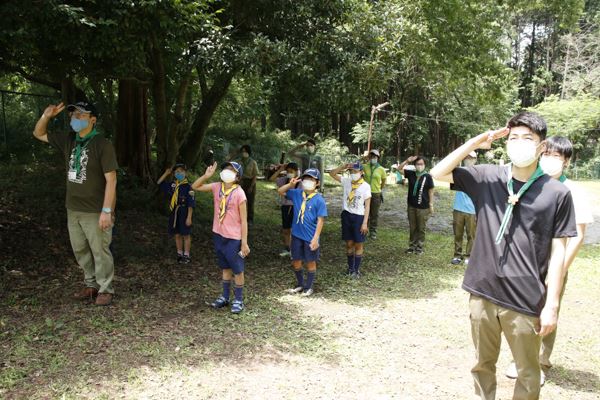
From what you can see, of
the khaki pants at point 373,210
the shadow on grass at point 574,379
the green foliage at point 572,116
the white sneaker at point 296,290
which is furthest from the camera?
the green foliage at point 572,116

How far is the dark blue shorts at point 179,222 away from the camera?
7.79 metres

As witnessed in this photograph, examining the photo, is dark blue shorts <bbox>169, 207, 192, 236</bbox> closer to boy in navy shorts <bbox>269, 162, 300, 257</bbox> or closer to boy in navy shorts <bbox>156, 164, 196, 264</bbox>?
boy in navy shorts <bbox>156, 164, 196, 264</bbox>

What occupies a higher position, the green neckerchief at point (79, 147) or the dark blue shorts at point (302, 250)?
the green neckerchief at point (79, 147)

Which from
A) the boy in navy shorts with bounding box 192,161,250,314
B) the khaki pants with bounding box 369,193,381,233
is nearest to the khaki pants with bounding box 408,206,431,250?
the khaki pants with bounding box 369,193,381,233

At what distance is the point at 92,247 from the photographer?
5.61 m

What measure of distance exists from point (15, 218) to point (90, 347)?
4.98 m

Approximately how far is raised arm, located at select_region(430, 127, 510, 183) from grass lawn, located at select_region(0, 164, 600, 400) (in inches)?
77.3

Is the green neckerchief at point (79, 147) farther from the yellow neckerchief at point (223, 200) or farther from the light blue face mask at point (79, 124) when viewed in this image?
the yellow neckerchief at point (223, 200)

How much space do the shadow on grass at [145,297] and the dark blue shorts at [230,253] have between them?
578mm

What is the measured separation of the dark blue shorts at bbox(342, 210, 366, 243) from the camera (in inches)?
299

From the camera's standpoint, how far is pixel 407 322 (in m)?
5.98

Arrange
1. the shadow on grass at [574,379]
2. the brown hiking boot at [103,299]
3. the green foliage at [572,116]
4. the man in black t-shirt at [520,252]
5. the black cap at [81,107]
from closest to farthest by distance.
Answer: the man in black t-shirt at [520,252] → the shadow on grass at [574,379] → the black cap at [81,107] → the brown hiking boot at [103,299] → the green foliage at [572,116]

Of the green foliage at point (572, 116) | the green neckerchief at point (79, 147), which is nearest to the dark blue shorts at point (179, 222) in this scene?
the green neckerchief at point (79, 147)

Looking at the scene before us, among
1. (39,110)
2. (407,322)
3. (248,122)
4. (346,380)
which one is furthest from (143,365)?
(248,122)
